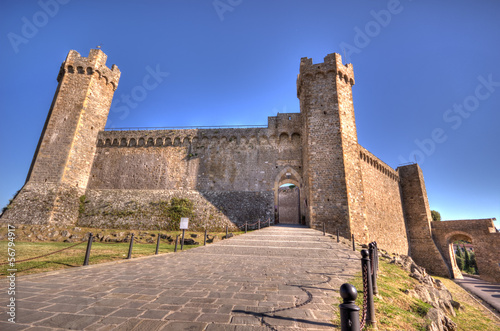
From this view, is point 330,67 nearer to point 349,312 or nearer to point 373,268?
point 373,268

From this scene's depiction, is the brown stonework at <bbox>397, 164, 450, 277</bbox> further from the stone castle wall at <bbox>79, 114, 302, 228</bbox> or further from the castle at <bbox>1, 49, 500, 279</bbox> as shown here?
the stone castle wall at <bbox>79, 114, 302, 228</bbox>

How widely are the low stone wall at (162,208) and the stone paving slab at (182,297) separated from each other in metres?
9.89

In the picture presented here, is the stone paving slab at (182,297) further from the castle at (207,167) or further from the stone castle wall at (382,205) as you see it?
the stone castle wall at (382,205)

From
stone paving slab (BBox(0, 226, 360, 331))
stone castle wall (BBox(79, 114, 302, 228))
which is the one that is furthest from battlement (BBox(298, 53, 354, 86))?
stone paving slab (BBox(0, 226, 360, 331))

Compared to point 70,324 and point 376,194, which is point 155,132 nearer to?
point 70,324

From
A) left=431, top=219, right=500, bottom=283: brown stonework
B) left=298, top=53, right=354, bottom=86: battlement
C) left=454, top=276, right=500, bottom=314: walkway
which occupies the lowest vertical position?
left=454, top=276, right=500, bottom=314: walkway

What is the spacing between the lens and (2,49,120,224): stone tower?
1436 centimetres

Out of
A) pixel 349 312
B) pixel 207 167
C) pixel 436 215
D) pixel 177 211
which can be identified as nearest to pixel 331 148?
pixel 207 167

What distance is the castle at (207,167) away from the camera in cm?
1466

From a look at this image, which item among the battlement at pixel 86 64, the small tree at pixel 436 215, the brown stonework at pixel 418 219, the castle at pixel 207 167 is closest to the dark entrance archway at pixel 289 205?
the castle at pixel 207 167

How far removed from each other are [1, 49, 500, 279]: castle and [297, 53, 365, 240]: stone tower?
0.23 feet

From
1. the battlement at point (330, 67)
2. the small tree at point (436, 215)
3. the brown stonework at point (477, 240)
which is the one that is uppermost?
the battlement at point (330, 67)

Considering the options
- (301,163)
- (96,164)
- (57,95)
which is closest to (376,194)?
(301,163)

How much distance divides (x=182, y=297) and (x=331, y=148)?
46.8 feet
